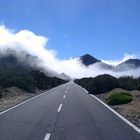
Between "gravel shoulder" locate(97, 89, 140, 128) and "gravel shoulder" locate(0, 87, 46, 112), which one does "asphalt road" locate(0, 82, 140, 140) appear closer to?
"gravel shoulder" locate(97, 89, 140, 128)

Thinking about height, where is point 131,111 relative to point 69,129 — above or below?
above

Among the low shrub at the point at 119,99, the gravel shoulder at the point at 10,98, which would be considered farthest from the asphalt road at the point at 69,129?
the gravel shoulder at the point at 10,98

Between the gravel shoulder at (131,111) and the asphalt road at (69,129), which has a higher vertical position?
the gravel shoulder at (131,111)

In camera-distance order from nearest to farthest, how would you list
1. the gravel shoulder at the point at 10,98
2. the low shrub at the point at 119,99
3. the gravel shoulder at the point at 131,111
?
the gravel shoulder at the point at 131,111 < the low shrub at the point at 119,99 < the gravel shoulder at the point at 10,98

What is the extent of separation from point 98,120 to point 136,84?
1299 inches

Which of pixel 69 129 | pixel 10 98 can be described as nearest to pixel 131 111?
pixel 69 129

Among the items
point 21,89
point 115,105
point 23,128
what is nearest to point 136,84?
point 21,89

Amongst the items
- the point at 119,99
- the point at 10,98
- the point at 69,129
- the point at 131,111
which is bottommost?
the point at 69,129

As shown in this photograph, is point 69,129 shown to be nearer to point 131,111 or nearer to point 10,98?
point 131,111

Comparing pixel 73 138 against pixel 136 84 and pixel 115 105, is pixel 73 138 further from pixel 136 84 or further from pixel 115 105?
pixel 136 84

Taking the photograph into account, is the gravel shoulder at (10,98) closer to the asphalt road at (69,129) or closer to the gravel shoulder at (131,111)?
the gravel shoulder at (131,111)

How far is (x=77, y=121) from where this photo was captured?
15.2m

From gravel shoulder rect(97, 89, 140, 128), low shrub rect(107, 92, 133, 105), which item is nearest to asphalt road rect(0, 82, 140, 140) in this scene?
gravel shoulder rect(97, 89, 140, 128)

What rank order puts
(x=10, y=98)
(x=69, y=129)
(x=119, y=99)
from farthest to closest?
(x=10, y=98)
(x=119, y=99)
(x=69, y=129)
